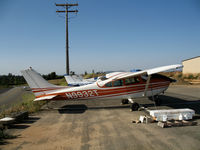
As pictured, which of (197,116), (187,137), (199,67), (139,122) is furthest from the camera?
(199,67)

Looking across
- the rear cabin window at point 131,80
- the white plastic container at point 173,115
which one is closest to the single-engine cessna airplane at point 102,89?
the rear cabin window at point 131,80

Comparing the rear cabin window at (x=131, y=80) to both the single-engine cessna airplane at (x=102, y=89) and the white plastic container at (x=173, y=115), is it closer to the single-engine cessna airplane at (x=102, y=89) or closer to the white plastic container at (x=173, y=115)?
the single-engine cessna airplane at (x=102, y=89)

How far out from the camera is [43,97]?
325 inches

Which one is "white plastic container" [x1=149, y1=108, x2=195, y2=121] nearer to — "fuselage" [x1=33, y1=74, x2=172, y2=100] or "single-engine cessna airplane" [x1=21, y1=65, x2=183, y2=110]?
"single-engine cessna airplane" [x1=21, y1=65, x2=183, y2=110]

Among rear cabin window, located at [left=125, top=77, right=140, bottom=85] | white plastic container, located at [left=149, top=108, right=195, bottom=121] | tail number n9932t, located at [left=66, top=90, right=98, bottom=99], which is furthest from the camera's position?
rear cabin window, located at [left=125, top=77, right=140, bottom=85]

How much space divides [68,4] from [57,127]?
21.8 m

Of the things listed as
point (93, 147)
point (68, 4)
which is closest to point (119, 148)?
point (93, 147)

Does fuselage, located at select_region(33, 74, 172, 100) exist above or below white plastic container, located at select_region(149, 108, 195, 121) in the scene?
above

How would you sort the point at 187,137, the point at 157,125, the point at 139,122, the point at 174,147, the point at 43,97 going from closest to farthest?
1. the point at 174,147
2. the point at 187,137
3. the point at 157,125
4. the point at 139,122
5. the point at 43,97

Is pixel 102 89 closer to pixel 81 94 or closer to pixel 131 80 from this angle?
pixel 81 94

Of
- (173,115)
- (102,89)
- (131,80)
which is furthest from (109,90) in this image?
(173,115)

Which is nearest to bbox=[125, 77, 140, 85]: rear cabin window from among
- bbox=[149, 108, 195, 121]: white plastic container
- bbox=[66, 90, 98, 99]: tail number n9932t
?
bbox=[66, 90, 98, 99]: tail number n9932t

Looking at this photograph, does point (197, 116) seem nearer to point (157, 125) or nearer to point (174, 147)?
point (157, 125)

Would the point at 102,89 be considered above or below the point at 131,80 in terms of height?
below
